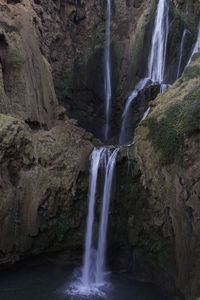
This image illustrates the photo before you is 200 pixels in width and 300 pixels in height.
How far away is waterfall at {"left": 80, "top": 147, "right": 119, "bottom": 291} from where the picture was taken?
11461 mm

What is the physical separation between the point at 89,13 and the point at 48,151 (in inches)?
563

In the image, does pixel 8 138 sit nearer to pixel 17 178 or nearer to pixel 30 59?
pixel 17 178

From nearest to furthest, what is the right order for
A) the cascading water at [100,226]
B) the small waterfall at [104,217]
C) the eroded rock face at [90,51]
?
the cascading water at [100,226] < the small waterfall at [104,217] < the eroded rock face at [90,51]

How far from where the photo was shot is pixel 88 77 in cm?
2162

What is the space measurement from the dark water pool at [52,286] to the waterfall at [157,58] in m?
8.31

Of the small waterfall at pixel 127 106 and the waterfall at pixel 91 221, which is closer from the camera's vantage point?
the waterfall at pixel 91 221

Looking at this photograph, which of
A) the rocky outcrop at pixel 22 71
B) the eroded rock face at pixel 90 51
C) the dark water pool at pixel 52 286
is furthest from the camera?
the eroded rock face at pixel 90 51

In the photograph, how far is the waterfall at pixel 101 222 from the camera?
37.6ft

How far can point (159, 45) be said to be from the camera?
727 inches

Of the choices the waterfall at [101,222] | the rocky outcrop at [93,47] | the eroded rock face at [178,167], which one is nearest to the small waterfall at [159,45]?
the rocky outcrop at [93,47]

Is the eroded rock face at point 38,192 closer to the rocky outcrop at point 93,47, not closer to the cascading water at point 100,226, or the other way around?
the cascading water at point 100,226

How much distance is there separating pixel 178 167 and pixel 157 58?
10.4 meters

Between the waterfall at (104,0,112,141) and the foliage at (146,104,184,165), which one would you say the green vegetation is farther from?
the waterfall at (104,0,112,141)

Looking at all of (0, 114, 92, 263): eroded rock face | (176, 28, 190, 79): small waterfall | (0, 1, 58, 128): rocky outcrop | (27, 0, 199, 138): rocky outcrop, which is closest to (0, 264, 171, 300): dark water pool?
(0, 114, 92, 263): eroded rock face
